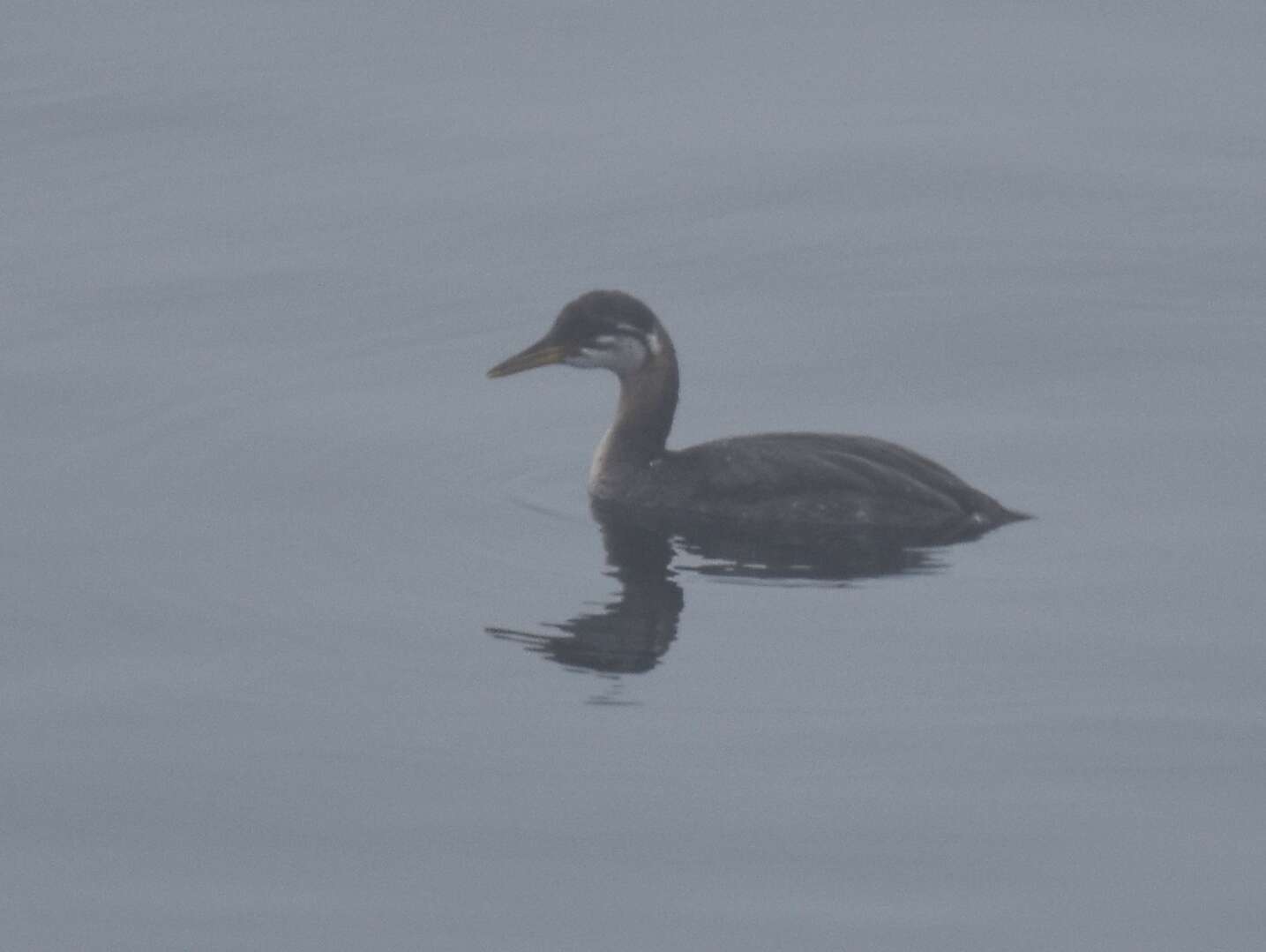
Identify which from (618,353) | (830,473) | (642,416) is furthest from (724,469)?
(618,353)

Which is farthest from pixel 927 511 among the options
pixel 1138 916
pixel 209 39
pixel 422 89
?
pixel 209 39

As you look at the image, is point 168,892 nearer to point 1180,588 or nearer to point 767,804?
point 767,804

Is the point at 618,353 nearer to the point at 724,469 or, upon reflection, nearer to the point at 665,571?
the point at 724,469

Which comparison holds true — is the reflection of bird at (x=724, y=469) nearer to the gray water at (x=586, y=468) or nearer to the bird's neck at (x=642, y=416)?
the bird's neck at (x=642, y=416)

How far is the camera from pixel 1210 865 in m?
10.3

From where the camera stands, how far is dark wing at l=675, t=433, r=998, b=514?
1416 cm

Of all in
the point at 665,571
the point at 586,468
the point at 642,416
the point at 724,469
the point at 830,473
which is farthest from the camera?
the point at 586,468

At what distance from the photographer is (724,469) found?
1448 cm

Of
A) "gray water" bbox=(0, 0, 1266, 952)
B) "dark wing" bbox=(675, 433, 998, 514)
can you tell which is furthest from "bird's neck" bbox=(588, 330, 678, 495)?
"dark wing" bbox=(675, 433, 998, 514)

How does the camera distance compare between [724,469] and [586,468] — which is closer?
[724,469]

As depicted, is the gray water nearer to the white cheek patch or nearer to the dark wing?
the dark wing

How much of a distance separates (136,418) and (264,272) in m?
2.97

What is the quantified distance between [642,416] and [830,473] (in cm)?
140

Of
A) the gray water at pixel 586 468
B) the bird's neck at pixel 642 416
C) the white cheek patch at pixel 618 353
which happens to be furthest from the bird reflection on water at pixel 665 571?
the white cheek patch at pixel 618 353
